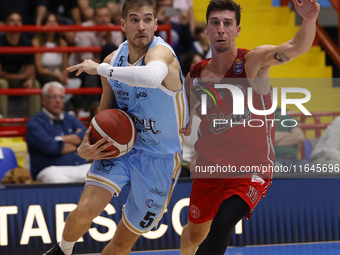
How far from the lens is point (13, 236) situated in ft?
18.4

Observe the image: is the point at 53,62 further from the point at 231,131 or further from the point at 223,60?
the point at 231,131

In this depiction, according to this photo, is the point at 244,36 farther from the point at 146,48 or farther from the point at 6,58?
the point at 146,48

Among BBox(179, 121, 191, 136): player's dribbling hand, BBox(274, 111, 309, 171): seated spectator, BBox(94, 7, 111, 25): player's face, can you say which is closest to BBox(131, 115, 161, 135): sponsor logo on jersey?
BBox(179, 121, 191, 136): player's dribbling hand

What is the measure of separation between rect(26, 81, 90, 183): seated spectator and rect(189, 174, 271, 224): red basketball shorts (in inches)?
83.7

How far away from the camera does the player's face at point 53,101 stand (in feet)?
21.1

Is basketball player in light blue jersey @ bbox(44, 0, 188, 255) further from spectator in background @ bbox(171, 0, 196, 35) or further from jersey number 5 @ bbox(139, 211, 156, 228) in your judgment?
spectator in background @ bbox(171, 0, 196, 35)

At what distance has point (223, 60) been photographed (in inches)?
169

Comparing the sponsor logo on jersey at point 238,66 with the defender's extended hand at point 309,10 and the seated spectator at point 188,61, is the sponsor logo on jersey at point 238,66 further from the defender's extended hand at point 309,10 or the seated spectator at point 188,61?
the seated spectator at point 188,61

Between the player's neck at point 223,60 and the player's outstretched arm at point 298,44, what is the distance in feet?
0.62

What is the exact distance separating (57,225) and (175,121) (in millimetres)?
2160

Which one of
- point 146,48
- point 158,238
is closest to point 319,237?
point 158,238

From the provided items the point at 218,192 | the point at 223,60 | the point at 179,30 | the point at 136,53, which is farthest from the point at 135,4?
the point at 179,30

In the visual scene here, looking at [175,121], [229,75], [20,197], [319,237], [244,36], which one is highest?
[244,36]

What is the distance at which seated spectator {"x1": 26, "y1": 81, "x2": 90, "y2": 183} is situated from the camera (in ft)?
20.1
